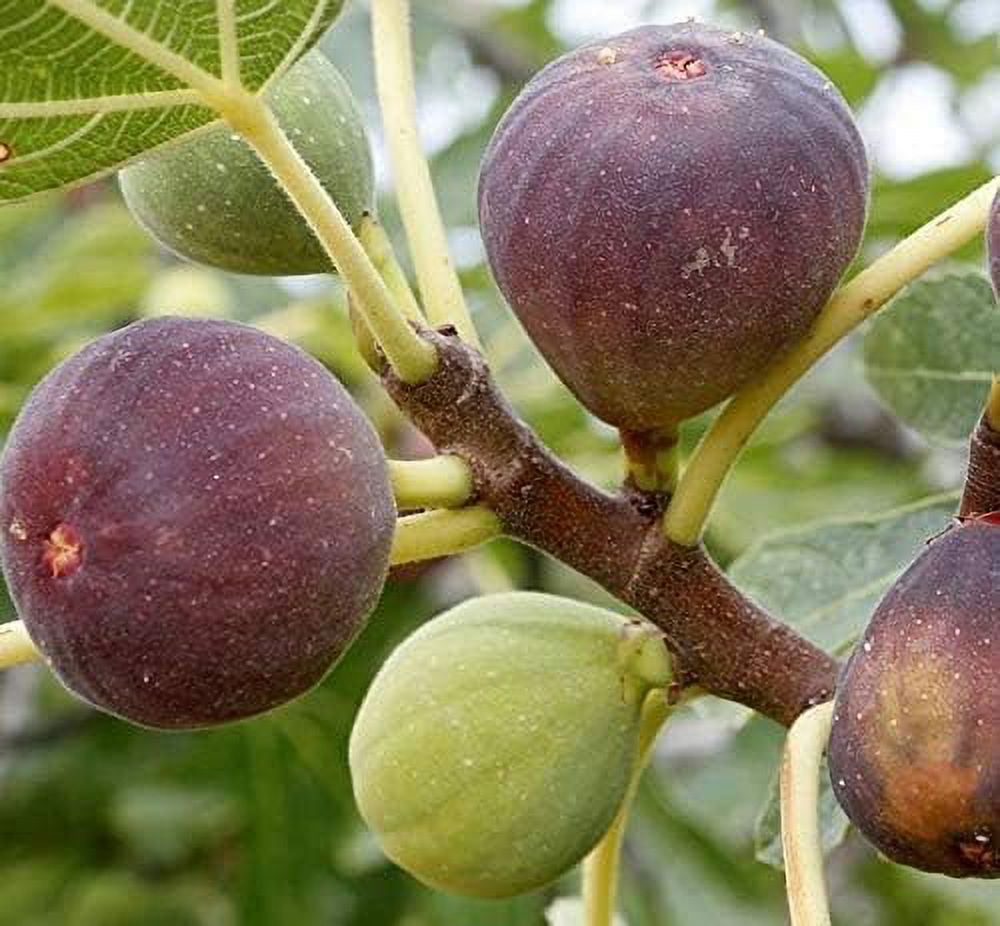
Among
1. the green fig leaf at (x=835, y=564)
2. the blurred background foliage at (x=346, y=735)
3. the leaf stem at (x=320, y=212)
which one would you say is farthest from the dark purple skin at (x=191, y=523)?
the blurred background foliage at (x=346, y=735)

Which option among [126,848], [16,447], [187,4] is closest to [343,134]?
[187,4]

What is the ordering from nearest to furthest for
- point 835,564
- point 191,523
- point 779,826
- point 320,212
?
point 191,523 → point 320,212 → point 779,826 → point 835,564

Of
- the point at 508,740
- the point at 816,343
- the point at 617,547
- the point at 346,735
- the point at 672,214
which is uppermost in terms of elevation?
the point at 672,214

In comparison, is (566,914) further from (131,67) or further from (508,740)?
(131,67)

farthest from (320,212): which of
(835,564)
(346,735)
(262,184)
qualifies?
(346,735)

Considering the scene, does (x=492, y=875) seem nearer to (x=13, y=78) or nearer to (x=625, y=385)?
(x=625, y=385)

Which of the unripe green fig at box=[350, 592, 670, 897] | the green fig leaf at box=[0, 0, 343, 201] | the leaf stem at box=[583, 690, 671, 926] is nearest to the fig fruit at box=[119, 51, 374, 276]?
the green fig leaf at box=[0, 0, 343, 201]

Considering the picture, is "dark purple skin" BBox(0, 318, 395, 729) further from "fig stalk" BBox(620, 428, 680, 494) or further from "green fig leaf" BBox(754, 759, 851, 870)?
"green fig leaf" BBox(754, 759, 851, 870)

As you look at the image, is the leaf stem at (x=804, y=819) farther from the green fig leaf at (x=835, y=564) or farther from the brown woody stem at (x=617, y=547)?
the green fig leaf at (x=835, y=564)
